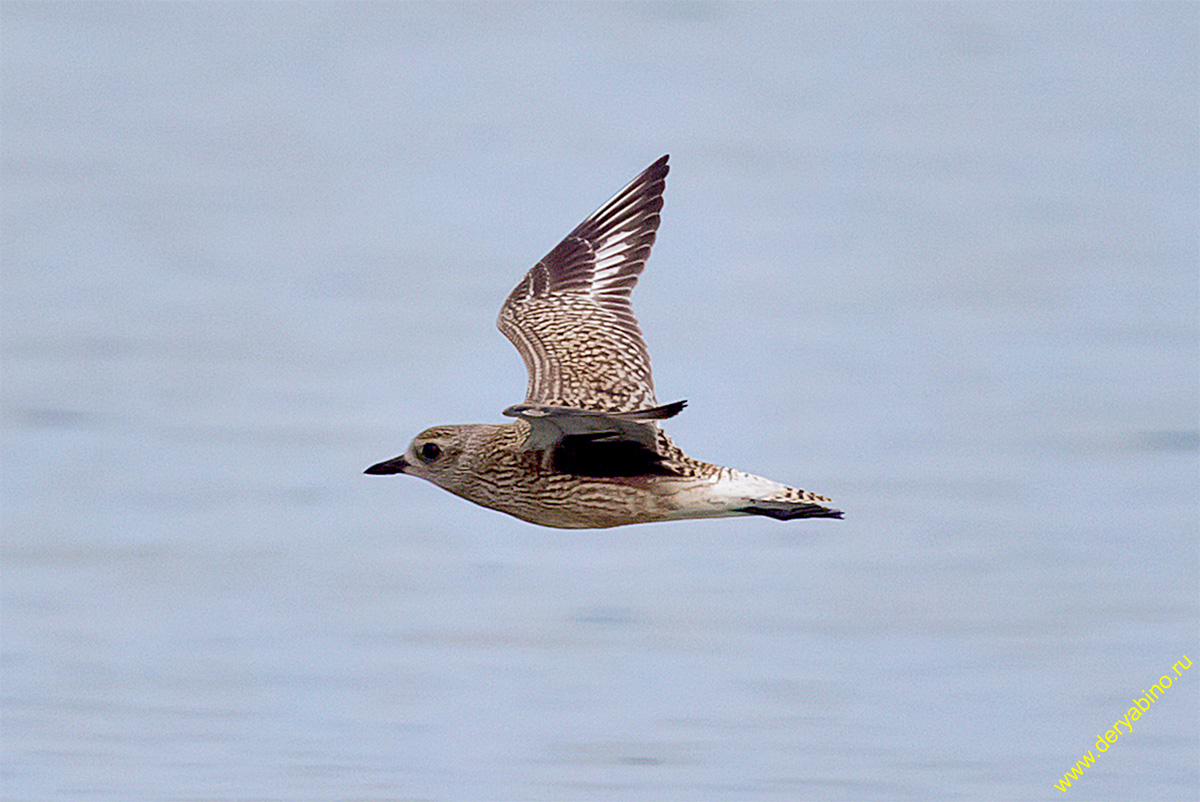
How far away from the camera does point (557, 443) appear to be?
31.0 feet

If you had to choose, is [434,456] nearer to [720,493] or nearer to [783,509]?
[720,493]

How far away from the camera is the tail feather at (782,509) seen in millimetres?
9289

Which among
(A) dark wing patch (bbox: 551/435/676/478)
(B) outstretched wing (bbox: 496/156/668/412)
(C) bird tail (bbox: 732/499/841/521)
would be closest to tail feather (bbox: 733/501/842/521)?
(C) bird tail (bbox: 732/499/841/521)

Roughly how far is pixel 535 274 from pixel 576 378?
1.57 meters

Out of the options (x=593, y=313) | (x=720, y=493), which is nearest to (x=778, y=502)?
(x=720, y=493)

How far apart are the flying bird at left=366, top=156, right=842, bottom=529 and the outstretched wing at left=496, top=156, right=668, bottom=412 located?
0.01 meters

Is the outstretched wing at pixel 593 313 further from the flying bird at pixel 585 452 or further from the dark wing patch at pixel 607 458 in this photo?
the dark wing patch at pixel 607 458

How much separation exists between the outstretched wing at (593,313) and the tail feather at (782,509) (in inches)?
36.0

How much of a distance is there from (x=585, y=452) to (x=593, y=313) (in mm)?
1914

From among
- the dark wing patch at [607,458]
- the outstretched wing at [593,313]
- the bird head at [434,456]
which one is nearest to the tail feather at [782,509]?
the dark wing patch at [607,458]

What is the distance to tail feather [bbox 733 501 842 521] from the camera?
9.29 meters

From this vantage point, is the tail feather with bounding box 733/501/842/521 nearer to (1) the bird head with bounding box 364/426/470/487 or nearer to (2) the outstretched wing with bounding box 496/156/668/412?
(2) the outstretched wing with bounding box 496/156/668/412

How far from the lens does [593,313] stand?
11.2 m

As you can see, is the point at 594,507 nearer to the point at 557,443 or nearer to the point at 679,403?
the point at 557,443
